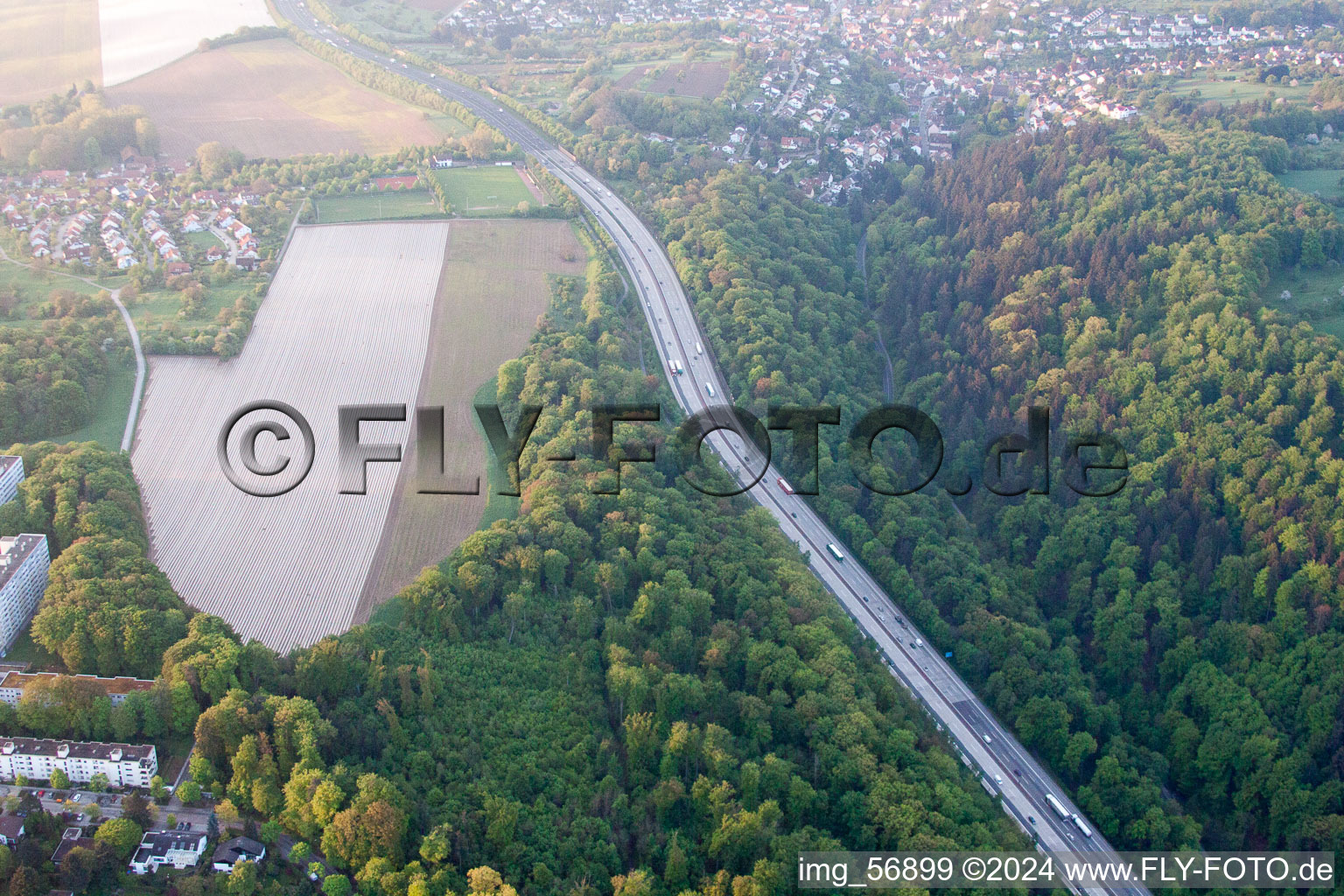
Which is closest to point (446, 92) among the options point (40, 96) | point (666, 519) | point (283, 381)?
point (40, 96)

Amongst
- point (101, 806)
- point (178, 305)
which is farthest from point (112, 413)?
point (101, 806)

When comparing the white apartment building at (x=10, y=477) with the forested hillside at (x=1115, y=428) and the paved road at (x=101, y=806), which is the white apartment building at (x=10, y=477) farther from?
the forested hillside at (x=1115, y=428)

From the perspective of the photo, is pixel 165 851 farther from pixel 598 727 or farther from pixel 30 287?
pixel 30 287

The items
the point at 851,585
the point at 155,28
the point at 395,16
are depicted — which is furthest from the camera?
the point at 395,16

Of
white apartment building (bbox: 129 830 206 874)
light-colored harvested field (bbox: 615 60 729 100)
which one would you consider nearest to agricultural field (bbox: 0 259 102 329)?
white apartment building (bbox: 129 830 206 874)

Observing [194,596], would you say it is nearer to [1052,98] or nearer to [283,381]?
[283,381]
